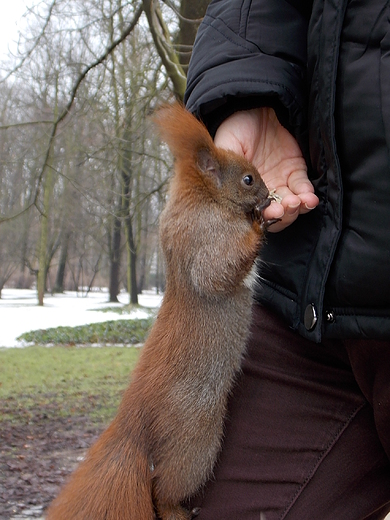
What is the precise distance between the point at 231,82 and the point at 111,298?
16965 millimetres

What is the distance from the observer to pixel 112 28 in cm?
664

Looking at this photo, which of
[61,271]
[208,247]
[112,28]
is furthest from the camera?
[61,271]

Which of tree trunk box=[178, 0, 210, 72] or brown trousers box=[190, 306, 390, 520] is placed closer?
brown trousers box=[190, 306, 390, 520]

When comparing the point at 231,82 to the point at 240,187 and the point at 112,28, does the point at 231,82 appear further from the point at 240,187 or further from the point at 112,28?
the point at 112,28

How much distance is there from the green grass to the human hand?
364 centimetres

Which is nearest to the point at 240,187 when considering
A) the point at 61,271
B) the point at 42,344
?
the point at 42,344

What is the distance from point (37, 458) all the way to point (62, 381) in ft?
7.84

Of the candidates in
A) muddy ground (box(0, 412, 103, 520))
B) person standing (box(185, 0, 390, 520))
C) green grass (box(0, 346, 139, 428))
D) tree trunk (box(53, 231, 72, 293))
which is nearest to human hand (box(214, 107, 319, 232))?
person standing (box(185, 0, 390, 520))

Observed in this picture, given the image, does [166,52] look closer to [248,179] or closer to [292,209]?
[248,179]

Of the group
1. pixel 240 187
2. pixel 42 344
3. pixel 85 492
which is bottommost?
pixel 42 344

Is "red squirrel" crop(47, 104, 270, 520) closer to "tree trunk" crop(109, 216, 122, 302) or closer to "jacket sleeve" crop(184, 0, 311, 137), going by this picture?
"jacket sleeve" crop(184, 0, 311, 137)

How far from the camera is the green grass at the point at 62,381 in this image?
542cm

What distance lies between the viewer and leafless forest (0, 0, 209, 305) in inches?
257

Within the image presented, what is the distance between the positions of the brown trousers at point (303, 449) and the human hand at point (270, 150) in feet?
1.14
